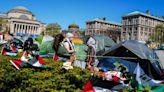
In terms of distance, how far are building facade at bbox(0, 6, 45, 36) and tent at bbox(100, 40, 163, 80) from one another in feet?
409

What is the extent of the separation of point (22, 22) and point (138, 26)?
55225mm

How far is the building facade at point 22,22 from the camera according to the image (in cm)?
13800

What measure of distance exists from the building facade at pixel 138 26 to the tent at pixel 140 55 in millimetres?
99632

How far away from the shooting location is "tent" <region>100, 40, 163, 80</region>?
503 inches

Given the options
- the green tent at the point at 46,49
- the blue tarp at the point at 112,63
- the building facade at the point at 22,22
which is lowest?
the blue tarp at the point at 112,63

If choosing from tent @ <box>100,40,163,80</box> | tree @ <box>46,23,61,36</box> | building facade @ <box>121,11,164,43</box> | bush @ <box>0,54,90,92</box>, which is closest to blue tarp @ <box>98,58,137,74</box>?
tent @ <box>100,40,163,80</box>

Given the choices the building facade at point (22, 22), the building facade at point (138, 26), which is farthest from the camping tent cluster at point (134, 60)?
the building facade at point (22, 22)

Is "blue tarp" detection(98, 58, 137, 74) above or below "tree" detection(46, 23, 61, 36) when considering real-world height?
below

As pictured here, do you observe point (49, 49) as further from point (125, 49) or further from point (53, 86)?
point (53, 86)

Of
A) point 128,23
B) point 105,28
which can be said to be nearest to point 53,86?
point 128,23

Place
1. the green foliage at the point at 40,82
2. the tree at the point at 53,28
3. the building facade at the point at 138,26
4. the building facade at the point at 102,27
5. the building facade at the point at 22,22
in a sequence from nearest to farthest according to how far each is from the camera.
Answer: the green foliage at the point at 40,82 < the tree at the point at 53,28 < the building facade at the point at 138,26 < the building facade at the point at 22,22 < the building facade at the point at 102,27

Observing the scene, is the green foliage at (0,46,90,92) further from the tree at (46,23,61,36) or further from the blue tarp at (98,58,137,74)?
the tree at (46,23,61,36)

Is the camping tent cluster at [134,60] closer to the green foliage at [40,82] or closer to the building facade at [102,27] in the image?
the green foliage at [40,82]

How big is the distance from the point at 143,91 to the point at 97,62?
9.11 meters
